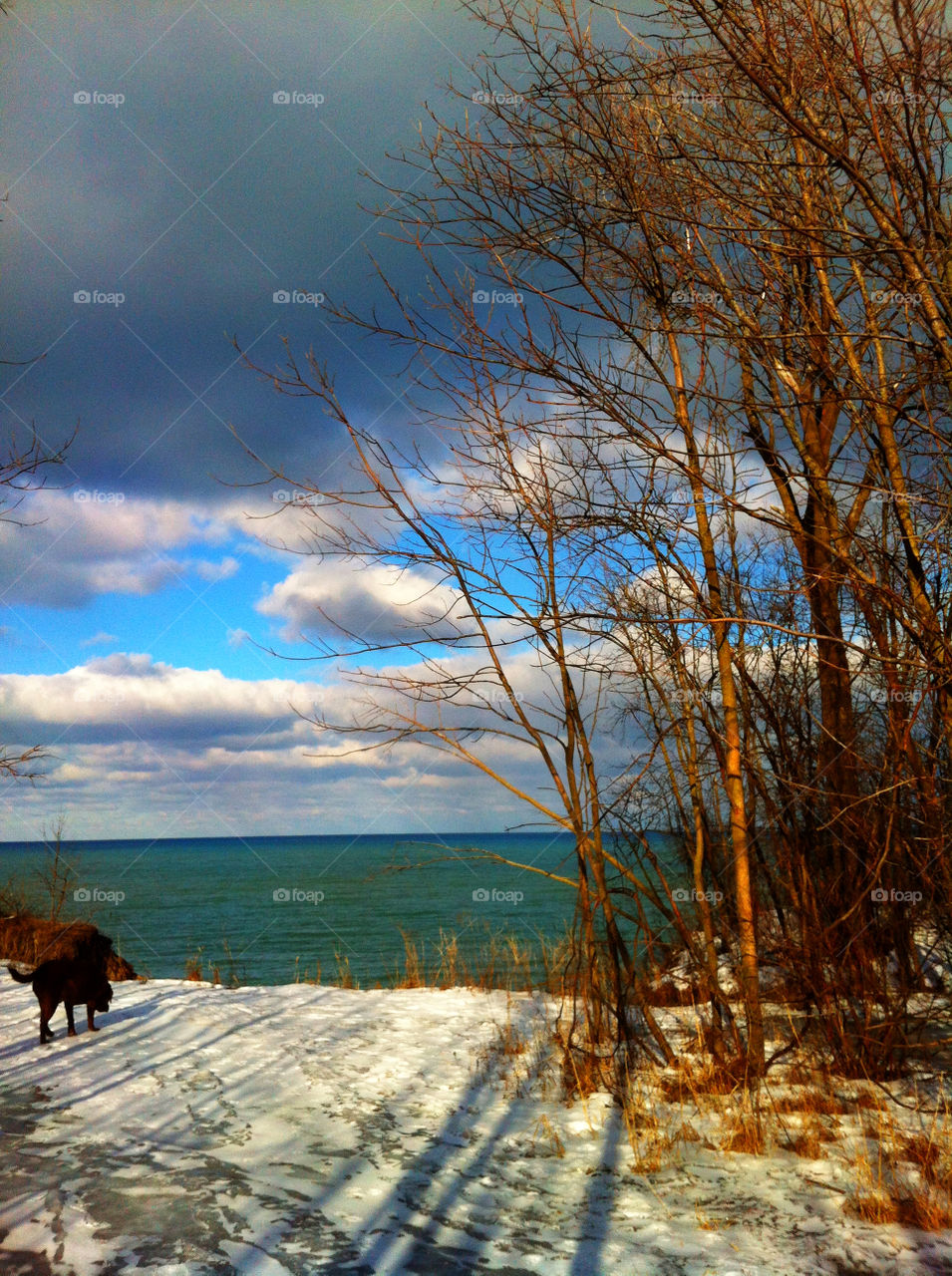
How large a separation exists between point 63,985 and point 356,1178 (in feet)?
10.1

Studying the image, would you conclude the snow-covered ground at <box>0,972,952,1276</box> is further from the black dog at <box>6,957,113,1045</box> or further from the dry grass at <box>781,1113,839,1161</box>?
the black dog at <box>6,957,113,1045</box>

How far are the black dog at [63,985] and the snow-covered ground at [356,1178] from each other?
0.21 m

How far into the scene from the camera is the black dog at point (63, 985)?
6.15 m

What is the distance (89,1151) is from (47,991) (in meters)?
2.19

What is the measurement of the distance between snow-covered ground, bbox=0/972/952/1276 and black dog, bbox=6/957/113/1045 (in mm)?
212

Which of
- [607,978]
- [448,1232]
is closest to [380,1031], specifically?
[607,978]

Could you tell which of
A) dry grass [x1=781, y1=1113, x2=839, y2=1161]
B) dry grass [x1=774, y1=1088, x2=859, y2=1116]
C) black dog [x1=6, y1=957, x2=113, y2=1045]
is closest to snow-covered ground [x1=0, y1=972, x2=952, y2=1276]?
dry grass [x1=781, y1=1113, x2=839, y2=1161]

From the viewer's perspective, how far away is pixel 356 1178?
13.7ft

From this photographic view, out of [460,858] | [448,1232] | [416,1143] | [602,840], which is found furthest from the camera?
[602,840]

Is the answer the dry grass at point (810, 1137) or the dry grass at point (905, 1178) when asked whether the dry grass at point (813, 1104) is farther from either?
the dry grass at point (905, 1178)

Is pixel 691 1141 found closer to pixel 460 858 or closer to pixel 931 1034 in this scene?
pixel 460 858

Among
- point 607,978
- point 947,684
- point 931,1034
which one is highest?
point 947,684

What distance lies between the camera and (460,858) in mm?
5418

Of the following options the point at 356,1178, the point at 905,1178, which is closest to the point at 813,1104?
the point at 905,1178
